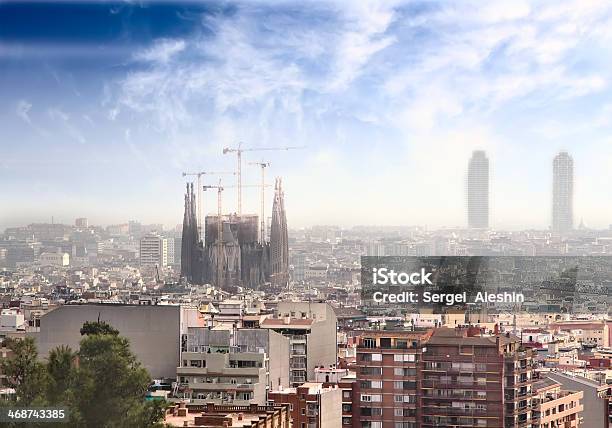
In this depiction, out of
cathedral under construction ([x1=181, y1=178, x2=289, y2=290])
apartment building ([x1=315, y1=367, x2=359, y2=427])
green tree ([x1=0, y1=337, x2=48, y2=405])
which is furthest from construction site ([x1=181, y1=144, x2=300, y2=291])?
green tree ([x1=0, y1=337, x2=48, y2=405])

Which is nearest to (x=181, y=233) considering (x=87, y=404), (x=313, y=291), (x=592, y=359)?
(x=313, y=291)

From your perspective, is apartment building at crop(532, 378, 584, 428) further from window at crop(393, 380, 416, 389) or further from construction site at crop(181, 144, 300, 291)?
construction site at crop(181, 144, 300, 291)

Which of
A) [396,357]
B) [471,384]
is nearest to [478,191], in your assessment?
[471,384]

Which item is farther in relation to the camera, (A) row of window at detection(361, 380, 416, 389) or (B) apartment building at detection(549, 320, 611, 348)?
(B) apartment building at detection(549, 320, 611, 348)

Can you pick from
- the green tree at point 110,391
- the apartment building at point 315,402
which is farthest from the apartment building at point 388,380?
the green tree at point 110,391

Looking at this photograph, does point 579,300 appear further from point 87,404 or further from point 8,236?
point 87,404

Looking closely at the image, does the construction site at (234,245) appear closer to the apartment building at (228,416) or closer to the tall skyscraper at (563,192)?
the tall skyscraper at (563,192)
